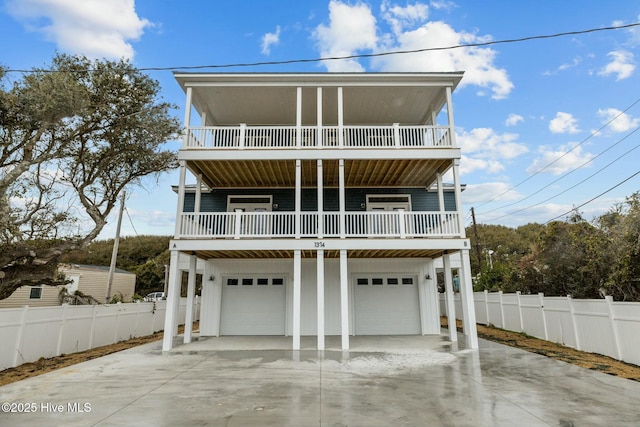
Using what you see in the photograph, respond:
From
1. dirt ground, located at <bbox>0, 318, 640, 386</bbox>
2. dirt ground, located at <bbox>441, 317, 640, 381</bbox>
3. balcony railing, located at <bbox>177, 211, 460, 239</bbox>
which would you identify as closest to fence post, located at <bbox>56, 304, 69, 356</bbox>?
dirt ground, located at <bbox>0, 318, 640, 386</bbox>

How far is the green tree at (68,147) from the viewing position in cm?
853

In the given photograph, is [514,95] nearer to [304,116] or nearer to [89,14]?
[304,116]

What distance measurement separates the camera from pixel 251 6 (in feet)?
39.9

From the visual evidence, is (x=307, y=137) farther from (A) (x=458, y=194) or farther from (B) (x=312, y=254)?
(A) (x=458, y=194)

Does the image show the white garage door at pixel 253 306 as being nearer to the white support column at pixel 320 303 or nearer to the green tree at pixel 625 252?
the white support column at pixel 320 303

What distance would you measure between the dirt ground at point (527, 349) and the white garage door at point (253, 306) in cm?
340

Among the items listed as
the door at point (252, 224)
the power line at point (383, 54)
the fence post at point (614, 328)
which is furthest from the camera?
the door at point (252, 224)

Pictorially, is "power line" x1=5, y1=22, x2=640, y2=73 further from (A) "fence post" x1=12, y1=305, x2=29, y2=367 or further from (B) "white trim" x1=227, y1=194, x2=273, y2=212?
(A) "fence post" x1=12, y1=305, x2=29, y2=367

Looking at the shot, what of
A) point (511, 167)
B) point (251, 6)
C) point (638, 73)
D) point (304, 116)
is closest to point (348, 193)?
point (304, 116)

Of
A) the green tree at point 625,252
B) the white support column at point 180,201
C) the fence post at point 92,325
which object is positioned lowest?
the fence post at point 92,325

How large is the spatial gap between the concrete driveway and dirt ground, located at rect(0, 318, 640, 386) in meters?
0.54

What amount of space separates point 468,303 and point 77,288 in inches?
979

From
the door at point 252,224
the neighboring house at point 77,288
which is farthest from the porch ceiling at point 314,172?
the neighboring house at point 77,288

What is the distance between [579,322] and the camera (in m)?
9.44
